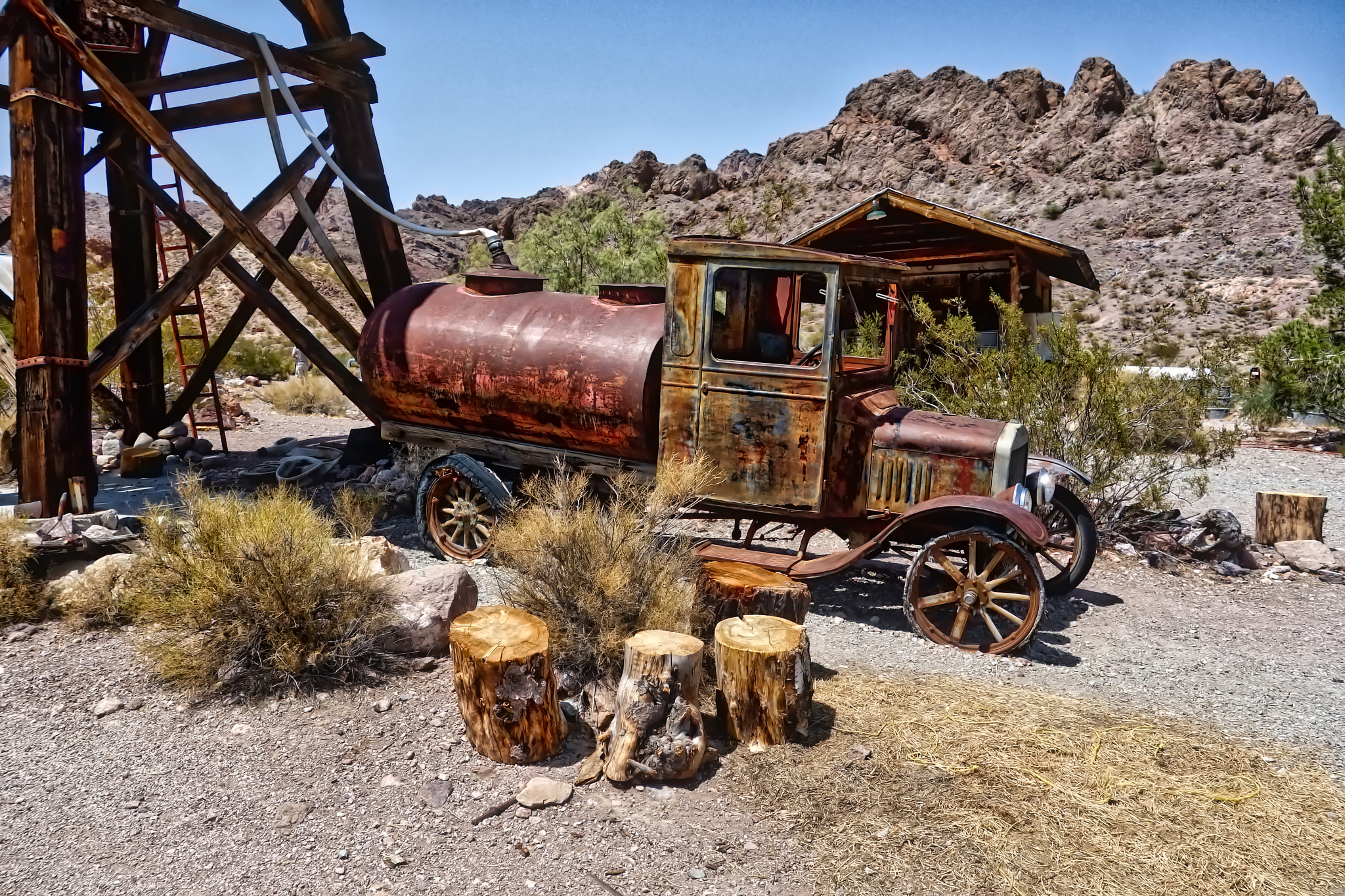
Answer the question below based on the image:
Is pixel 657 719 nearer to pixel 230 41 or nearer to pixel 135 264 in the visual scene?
pixel 230 41

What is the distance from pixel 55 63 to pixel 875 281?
6315mm

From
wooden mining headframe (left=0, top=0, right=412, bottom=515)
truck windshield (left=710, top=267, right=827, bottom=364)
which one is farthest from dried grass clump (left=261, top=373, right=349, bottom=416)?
truck windshield (left=710, top=267, right=827, bottom=364)

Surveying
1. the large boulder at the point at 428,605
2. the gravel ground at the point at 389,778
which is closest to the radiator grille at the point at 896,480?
the gravel ground at the point at 389,778

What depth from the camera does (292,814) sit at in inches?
135

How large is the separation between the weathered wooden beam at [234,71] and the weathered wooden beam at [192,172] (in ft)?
2.95

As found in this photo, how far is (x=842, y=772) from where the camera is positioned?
3.80 m

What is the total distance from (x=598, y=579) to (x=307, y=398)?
14986 mm

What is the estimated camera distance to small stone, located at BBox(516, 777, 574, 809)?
356cm

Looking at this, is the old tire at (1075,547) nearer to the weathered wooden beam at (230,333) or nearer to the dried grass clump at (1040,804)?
the dried grass clump at (1040,804)

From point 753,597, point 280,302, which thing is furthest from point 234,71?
point 753,597

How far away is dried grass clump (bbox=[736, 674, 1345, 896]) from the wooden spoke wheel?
84 centimetres

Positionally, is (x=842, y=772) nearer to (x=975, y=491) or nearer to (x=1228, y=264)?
(x=975, y=491)

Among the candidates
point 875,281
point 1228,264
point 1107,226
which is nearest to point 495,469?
point 875,281

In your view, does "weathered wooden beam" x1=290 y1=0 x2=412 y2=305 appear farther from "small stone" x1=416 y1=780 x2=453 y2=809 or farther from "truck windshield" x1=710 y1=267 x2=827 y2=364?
"small stone" x1=416 y1=780 x2=453 y2=809
